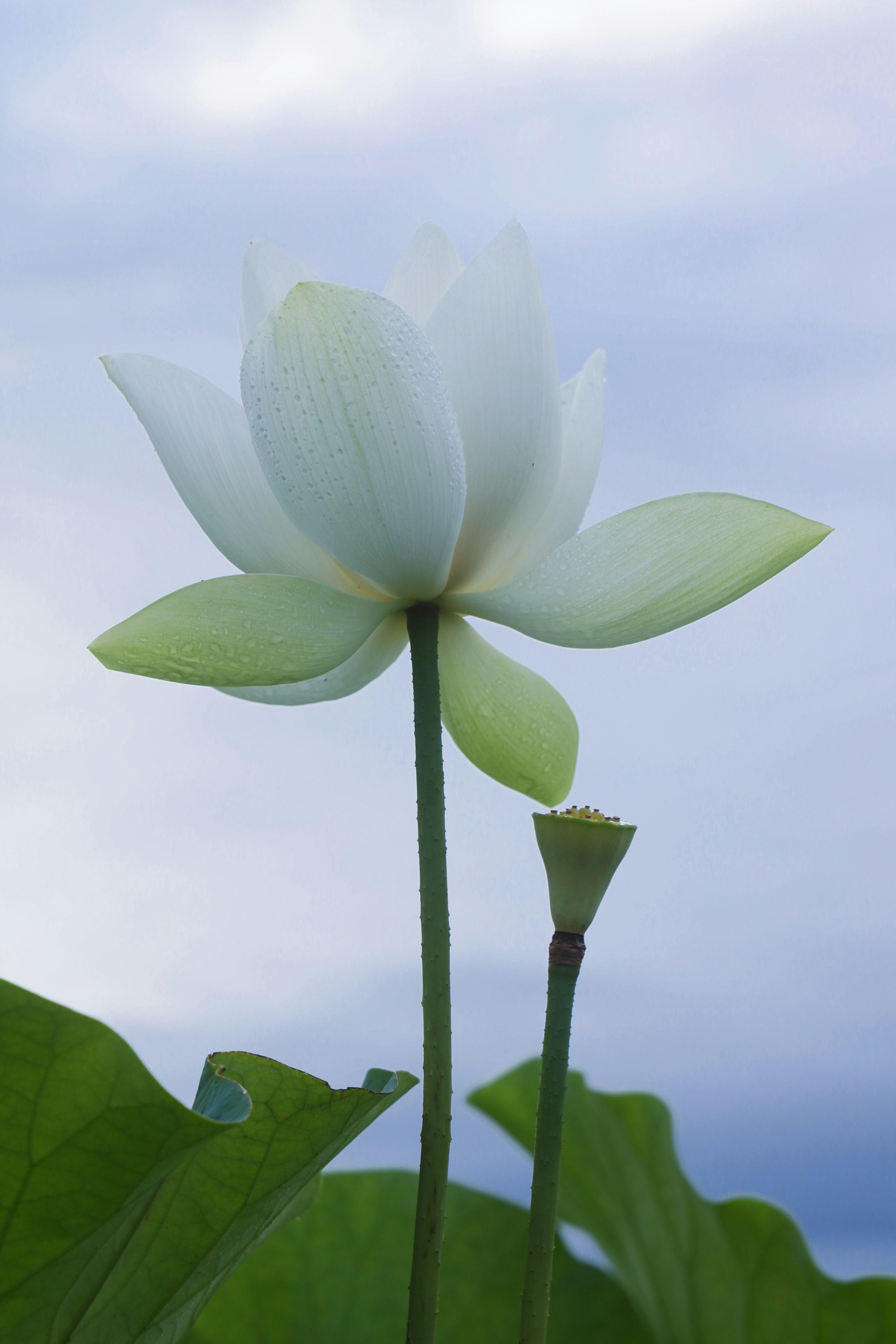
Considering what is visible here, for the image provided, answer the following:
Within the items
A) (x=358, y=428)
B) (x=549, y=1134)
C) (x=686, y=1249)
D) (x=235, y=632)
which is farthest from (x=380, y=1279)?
(x=358, y=428)

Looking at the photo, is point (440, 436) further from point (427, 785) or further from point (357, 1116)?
point (357, 1116)

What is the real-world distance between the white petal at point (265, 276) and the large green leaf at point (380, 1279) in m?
0.64

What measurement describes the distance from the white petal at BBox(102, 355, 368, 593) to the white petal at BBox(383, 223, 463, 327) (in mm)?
161

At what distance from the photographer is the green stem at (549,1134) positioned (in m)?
0.55

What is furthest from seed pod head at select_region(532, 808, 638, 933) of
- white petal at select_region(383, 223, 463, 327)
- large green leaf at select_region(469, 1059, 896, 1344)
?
white petal at select_region(383, 223, 463, 327)

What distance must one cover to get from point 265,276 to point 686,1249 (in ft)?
2.37

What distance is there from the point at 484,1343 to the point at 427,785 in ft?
1.57

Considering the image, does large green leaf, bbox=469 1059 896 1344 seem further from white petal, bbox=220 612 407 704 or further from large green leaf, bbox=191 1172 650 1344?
white petal, bbox=220 612 407 704

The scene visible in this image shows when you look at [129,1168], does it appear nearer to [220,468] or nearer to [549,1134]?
[549,1134]

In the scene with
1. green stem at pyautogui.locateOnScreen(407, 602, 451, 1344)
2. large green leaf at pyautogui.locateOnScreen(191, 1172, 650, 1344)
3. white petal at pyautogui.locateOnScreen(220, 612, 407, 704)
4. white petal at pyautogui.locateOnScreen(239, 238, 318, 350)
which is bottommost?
large green leaf at pyautogui.locateOnScreen(191, 1172, 650, 1344)

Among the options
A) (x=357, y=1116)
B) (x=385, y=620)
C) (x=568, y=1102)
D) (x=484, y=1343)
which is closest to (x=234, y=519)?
(x=385, y=620)

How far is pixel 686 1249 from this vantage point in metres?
0.80

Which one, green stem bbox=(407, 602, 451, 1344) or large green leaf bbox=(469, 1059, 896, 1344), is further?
large green leaf bbox=(469, 1059, 896, 1344)

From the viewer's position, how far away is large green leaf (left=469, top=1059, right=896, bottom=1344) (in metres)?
0.78
